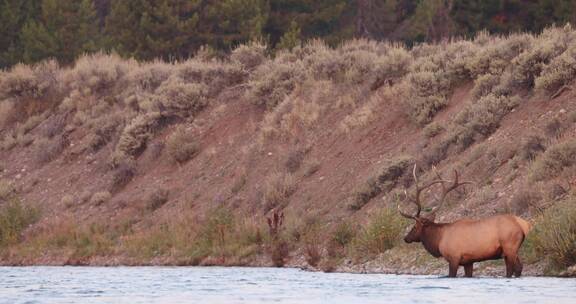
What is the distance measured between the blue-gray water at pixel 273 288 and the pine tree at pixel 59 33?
29.6m

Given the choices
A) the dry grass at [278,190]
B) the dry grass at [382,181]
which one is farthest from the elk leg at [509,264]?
the dry grass at [278,190]

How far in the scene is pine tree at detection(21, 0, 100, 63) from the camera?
53688 mm

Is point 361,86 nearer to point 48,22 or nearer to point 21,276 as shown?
point 21,276

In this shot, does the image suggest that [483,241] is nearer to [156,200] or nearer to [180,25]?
[156,200]

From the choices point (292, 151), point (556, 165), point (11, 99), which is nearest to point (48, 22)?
point (11, 99)

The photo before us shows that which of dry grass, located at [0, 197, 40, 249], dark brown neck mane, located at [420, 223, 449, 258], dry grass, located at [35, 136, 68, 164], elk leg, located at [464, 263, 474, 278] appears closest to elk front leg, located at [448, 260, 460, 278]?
elk leg, located at [464, 263, 474, 278]

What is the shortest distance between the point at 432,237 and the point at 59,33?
36.0 metres

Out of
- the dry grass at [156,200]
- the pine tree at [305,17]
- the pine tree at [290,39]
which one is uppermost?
the pine tree at [305,17]

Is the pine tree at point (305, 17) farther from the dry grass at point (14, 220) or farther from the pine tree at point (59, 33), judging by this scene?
the dry grass at point (14, 220)

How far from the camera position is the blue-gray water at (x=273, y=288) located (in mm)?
17375

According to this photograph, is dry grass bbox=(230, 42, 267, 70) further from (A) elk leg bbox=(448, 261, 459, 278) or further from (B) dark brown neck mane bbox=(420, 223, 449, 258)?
(A) elk leg bbox=(448, 261, 459, 278)

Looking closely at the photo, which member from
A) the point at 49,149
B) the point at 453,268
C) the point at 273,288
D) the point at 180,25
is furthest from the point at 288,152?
the point at 180,25

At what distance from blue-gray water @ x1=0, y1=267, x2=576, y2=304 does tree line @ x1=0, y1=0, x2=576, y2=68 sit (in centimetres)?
2357

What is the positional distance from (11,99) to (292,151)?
16394mm
